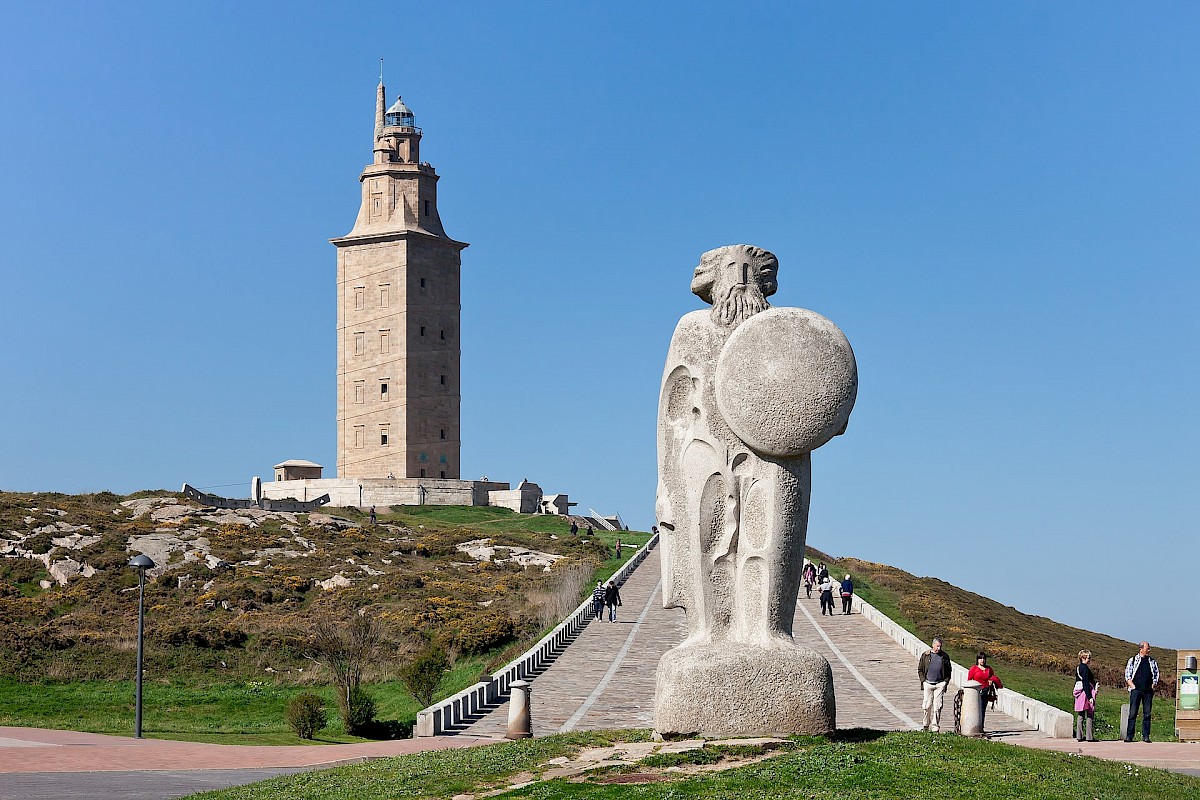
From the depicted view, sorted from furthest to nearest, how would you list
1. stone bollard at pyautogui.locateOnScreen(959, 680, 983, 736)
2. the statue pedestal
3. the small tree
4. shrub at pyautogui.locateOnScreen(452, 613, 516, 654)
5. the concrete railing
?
shrub at pyautogui.locateOnScreen(452, 613, 516, 654), the small tree, the concrete railing, stone bollard at pyautogui.locateOnScreen(959, 680, 983, 736), the statue pedestal

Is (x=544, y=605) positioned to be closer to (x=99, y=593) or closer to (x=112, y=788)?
(x=99, y=593)

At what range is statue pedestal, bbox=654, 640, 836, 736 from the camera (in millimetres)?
11422

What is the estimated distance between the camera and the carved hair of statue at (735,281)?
12.1 m

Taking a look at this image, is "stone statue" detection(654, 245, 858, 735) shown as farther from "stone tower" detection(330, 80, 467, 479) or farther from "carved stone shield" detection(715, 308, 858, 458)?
"stone tower" detection(330, 80, 467, 479)

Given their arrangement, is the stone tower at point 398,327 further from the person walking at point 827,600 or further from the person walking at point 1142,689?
the person walking at point 1142,689

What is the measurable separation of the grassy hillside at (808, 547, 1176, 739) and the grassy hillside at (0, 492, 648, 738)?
9.21 metres

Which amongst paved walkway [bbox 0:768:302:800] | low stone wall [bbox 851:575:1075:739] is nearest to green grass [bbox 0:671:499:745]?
paved walkway [bbox 0:768:302:800]

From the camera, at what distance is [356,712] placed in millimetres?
25219

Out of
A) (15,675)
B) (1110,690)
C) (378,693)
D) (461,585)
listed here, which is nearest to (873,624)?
A: (1110,690)

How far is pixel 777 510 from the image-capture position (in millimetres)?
11812

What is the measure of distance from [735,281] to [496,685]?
13.0m

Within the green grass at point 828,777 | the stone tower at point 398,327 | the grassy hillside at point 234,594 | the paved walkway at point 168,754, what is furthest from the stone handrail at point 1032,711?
the stone tower at point 398,327

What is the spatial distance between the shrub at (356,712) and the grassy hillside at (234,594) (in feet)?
8.99

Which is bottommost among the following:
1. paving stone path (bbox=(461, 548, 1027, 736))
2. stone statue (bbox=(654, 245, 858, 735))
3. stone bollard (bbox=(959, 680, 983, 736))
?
paving stone path (bbox=(461, 548, 1027, 736))
